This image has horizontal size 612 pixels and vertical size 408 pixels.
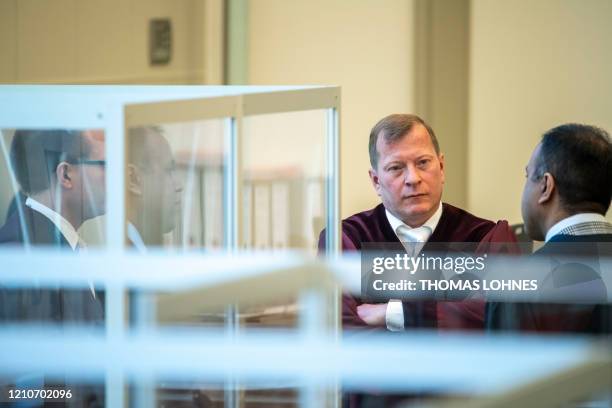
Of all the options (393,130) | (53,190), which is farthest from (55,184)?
(393,130)

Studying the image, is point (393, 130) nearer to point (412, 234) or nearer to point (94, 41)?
point (412, 234)

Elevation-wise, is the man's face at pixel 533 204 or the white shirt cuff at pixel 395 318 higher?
the man's face at pixel 533 204

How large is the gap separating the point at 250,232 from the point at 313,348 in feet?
3.68

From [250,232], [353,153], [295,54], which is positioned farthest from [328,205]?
[295,54]

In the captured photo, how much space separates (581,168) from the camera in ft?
6.02

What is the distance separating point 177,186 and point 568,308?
27.9 inches

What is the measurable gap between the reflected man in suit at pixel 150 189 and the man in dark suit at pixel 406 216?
0.30 meters

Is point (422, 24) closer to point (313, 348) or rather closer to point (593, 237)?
point (593, 237)

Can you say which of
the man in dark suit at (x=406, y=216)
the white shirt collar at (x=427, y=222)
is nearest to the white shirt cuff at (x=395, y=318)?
the man in dark suit at (x=406, y=216)

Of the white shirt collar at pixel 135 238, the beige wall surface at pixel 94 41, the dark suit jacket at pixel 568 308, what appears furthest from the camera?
the beige wall surface at pixel 94 41

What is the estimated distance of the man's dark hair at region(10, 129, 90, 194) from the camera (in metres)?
1.87

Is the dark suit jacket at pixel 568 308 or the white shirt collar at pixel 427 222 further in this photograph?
the white shirt collar at pixel 427 222

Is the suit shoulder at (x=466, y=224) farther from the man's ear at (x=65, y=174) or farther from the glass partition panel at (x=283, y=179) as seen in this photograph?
the man's ear at (x=65, y=174)

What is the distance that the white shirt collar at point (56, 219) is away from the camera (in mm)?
1875
